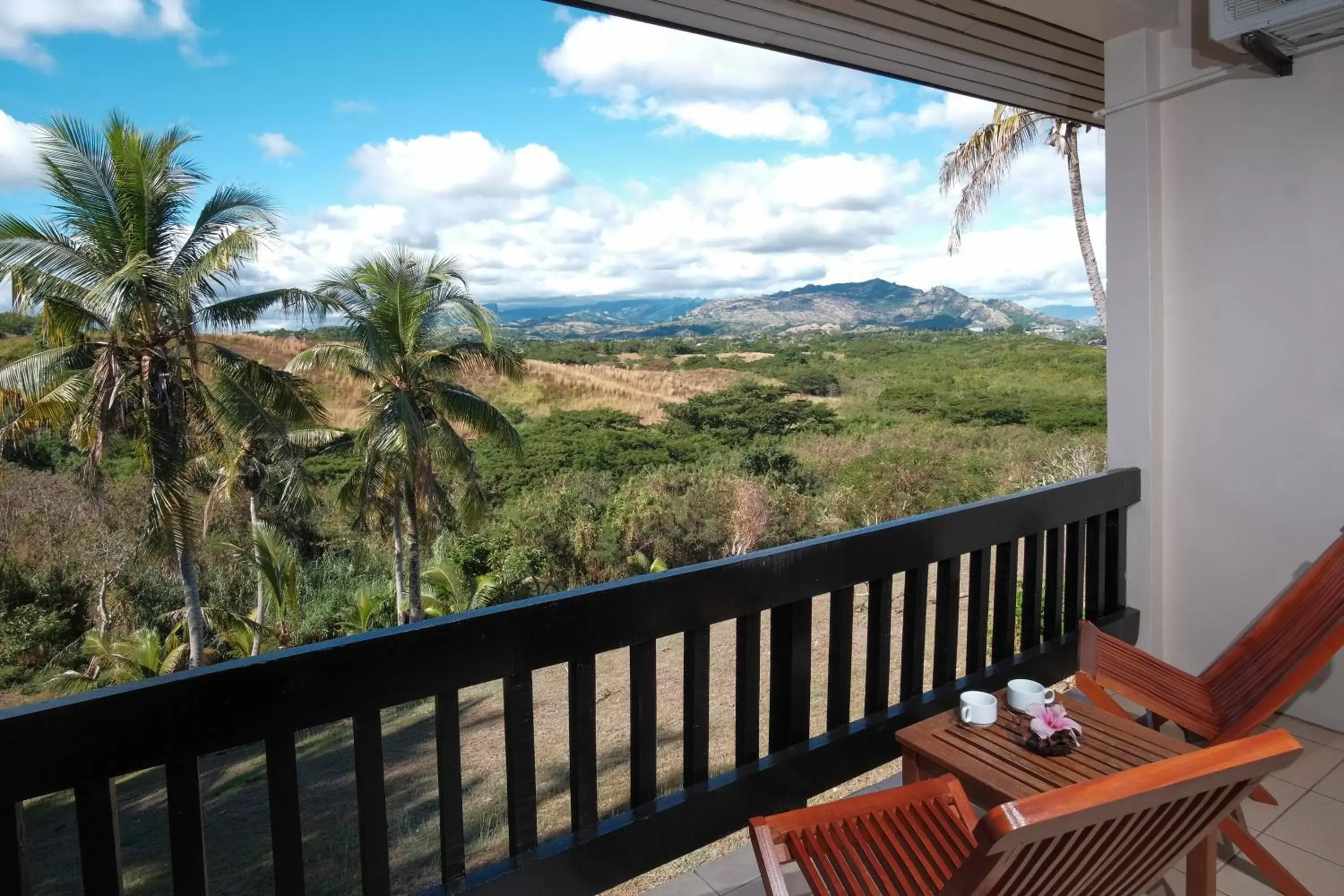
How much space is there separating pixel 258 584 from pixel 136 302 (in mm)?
7222

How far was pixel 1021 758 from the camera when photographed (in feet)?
4.95

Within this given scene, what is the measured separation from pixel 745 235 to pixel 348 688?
110ft

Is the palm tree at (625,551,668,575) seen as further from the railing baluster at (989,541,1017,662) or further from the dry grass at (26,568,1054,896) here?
the railing baluster at (989,541,1017,662)

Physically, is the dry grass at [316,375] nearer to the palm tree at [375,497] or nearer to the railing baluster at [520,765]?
the palm tree at [375,497]

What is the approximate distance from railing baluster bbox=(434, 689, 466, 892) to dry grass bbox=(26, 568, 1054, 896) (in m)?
8.14

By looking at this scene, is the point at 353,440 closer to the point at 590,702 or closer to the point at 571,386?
the point at 571,386

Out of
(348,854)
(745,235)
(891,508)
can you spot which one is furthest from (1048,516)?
(745,235)

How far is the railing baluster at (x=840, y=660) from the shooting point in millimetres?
1914

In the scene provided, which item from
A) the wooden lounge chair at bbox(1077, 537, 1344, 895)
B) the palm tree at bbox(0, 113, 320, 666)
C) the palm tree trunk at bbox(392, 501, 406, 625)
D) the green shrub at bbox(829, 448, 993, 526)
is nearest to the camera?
the wooden lounge chair at bbox(1077, 537, 1344, 895)

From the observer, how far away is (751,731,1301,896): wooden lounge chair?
853 millimetres

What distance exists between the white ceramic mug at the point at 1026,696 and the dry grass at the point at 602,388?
75.9 ft

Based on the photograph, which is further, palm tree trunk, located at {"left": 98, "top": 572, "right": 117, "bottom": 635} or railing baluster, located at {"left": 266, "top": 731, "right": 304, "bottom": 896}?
palm tree trunk, located at {"left": 98, "top": 572, "right": 117, "bottom": 635}

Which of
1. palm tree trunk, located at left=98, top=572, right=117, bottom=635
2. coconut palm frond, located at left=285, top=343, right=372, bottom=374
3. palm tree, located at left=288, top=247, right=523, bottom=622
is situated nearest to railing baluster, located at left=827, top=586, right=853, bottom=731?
palm tree, located at left=288, top=247, right=523, bottom=622

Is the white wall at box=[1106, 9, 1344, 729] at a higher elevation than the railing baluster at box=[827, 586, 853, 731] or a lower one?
higher
